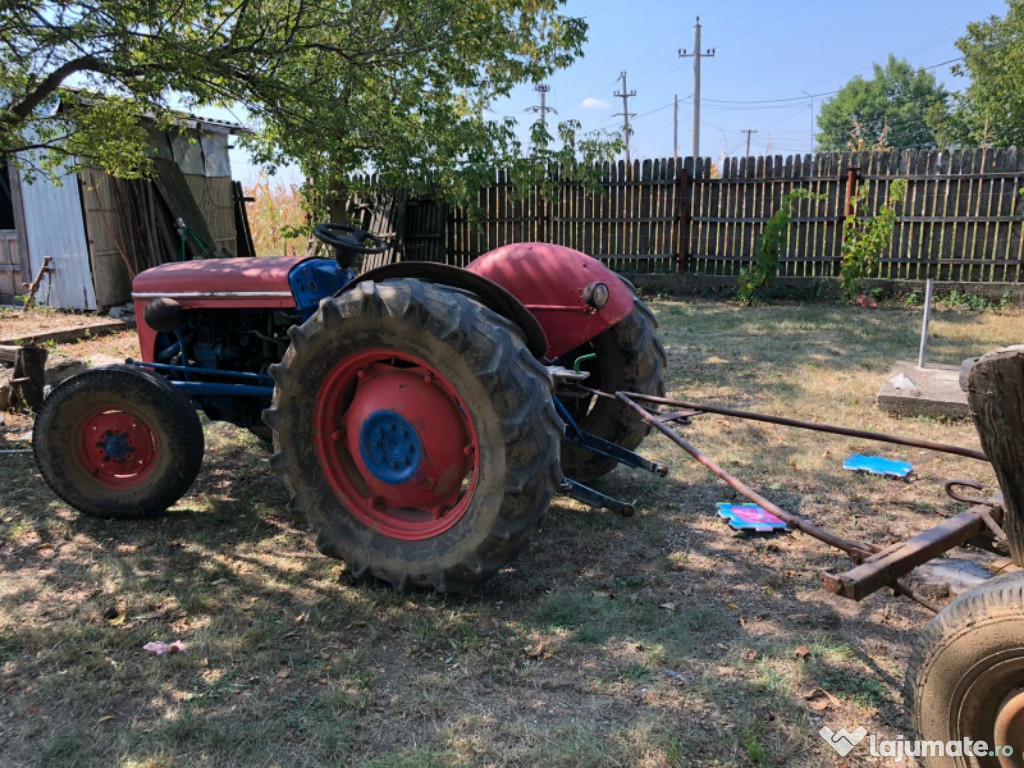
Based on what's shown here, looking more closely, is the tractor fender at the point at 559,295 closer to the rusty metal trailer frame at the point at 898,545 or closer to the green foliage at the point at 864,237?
the rusty metal trailer frame at the point at 898,545

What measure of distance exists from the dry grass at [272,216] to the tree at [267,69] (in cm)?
658

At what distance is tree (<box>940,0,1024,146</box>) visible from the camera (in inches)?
810

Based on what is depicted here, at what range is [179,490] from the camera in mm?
3828

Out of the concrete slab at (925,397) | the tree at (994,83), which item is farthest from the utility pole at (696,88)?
the concrete slab at (925,397)

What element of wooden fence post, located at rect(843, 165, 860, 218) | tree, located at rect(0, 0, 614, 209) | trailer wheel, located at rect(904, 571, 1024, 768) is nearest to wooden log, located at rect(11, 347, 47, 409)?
tree, located at rect(0, 0, 614, 209)

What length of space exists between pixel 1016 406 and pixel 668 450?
3.25 metres

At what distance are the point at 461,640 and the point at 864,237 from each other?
985cm

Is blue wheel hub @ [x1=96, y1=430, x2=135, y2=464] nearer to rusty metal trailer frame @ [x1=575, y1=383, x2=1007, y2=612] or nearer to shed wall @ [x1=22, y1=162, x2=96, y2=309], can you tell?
rusty metal trailer frame @ [x1=575, y1=383, x2=1007, y2=612]

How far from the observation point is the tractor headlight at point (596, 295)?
3.42m

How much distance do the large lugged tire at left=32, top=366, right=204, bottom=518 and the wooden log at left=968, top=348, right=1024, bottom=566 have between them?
339 cm

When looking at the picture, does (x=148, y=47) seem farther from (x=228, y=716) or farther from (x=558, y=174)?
(x=558, y=174)

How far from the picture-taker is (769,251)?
10688 mm

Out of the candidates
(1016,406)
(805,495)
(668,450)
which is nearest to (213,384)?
(668,450)

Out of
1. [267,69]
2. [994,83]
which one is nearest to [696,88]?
[994,83]
